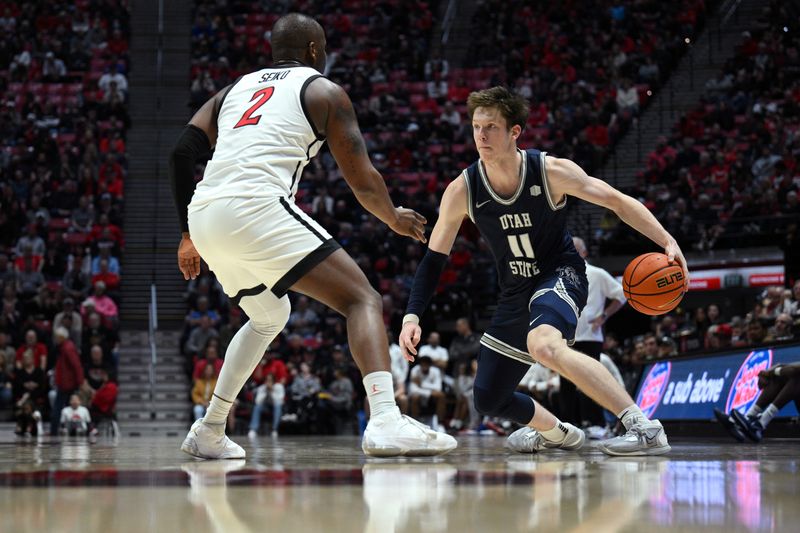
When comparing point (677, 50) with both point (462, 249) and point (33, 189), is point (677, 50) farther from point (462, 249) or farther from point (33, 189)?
point (33, 189)

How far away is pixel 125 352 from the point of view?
1630cm

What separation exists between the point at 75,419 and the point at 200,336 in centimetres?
311

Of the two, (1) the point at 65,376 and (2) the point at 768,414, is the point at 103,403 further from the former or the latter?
(2) the point at 768,414

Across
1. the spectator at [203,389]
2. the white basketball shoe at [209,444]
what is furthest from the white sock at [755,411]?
the spectator at [203,389]

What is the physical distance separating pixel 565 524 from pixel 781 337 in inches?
262

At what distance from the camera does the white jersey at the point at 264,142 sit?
12.2 feet

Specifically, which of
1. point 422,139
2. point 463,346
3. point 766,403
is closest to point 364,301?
point 766,403

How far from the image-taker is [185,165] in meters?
3.97

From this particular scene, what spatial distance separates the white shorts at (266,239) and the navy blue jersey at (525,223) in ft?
3.84

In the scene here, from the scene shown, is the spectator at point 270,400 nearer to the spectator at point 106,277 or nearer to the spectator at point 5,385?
the spectator at point 5,385

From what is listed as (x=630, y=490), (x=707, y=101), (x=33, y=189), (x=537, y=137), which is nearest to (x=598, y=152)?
(x=537, y=137)

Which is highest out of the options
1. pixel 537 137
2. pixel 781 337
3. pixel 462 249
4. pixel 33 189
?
pixel 537 137

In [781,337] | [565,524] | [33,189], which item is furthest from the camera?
[33,189]

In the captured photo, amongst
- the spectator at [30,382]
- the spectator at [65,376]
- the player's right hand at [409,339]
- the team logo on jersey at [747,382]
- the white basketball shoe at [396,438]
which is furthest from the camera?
the spectator at [30,382]
